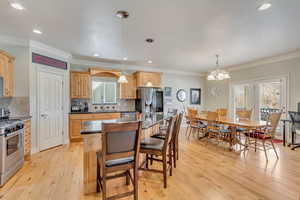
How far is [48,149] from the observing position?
3.84 metres

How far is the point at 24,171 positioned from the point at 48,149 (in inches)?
46.9

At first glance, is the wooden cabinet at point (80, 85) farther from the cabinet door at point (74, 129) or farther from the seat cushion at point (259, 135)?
the seat cushion at point (259, 135)

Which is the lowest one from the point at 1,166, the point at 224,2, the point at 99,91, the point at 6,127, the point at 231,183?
the point at 231,183

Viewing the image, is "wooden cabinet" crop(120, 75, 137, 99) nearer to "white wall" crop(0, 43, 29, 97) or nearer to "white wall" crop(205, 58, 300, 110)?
"white wall" crop(0, 43, 29, 97)

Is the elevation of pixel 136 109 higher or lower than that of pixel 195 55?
lower

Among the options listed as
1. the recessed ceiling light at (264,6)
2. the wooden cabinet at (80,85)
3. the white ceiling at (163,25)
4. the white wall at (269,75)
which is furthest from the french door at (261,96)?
the wooden cabinet at (80,85)

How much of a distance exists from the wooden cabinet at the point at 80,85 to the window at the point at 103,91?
410 mm

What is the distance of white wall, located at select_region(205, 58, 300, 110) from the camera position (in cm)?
438

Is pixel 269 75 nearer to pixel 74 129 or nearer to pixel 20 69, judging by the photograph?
pixel 74 129

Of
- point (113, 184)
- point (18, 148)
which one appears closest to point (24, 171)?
point (18, 148)

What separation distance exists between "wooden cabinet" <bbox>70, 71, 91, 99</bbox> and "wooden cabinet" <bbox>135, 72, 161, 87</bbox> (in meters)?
1.69

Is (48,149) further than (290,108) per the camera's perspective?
No

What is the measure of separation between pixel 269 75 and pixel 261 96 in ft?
2.52

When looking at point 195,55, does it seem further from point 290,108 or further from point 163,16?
point 290,108
